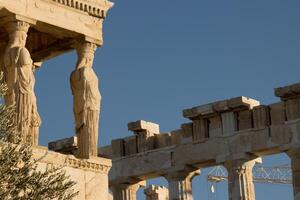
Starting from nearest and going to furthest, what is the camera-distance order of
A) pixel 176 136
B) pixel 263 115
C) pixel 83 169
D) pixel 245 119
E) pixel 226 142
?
1. pixel 83 169
2. pixel 263 115
3. pixel 245 119
4. pixel 226 142
5. pixel 176 136

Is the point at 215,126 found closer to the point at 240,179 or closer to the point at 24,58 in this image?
the point at 240,179

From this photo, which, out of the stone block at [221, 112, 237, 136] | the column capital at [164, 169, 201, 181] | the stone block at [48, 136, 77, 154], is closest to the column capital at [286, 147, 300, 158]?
the stone block at [221, 112, 237, 136]

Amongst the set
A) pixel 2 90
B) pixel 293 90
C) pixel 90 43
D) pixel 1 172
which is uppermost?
pixel 293 90

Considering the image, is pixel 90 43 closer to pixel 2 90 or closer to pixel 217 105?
pixel 2 90

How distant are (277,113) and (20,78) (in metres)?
13.6

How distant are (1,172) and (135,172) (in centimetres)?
1874

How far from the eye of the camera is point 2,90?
56.4 feet

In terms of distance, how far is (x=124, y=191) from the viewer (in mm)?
35875

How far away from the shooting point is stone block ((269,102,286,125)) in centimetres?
3188

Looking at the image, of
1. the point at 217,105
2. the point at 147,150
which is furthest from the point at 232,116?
the point at 147,150

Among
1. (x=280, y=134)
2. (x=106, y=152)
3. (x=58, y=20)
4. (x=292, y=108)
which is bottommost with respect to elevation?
(x=58, y=20)

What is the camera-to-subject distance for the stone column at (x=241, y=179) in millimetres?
32750

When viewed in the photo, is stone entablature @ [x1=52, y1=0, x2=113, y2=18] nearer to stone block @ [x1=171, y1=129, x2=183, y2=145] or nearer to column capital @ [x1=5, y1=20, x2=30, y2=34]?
column capital @ [x1=5, y1=20, x2=30, y2=34]

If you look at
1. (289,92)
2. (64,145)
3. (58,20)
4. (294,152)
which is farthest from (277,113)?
(58,20)
